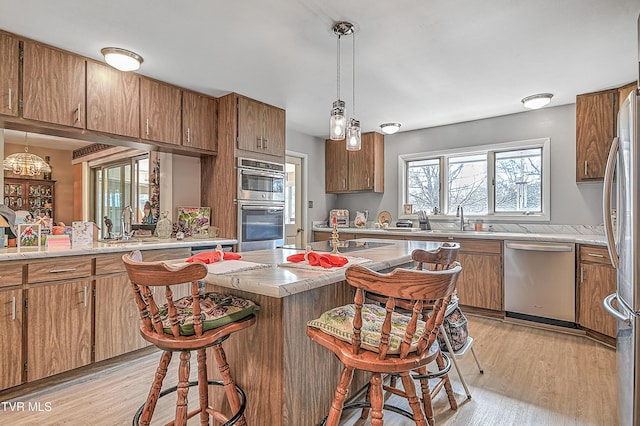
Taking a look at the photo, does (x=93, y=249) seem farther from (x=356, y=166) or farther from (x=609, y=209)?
(x=356, y=166)

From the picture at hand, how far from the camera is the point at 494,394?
7.08ft

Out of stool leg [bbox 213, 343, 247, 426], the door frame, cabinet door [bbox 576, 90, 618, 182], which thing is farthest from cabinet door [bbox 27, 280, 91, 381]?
cabinet door [bbox 576, 90, 618, 182]

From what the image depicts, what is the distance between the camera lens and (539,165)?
409cm

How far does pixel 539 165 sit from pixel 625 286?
2939mm

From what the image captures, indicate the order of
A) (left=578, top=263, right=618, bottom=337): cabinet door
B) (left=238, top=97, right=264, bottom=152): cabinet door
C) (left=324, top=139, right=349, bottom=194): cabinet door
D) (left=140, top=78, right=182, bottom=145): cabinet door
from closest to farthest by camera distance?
(left=578, top=263, right=618, bottom=337): cabinet door
(left=140, top=78, right=182, bottom=145): cabinet door
(left=238, top=97, right=264, bottom=152): cabinet door
(left=324, top=139, right=349, bottom=194): cabinet door

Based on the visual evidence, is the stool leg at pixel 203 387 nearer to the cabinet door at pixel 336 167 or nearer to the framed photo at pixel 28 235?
the framed photo at pixel 28 235

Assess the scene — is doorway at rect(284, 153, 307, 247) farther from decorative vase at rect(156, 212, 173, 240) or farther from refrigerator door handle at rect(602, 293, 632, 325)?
refrigerator door handle at rect(602, 293, 632, 325)

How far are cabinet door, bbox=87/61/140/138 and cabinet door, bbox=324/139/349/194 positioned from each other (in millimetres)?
3123

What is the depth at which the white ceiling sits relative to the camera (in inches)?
Answer: 81.9

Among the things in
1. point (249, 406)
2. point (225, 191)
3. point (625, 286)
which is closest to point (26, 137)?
point (225, 191)

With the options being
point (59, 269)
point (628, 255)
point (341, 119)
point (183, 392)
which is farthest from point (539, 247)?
point (59, 269)

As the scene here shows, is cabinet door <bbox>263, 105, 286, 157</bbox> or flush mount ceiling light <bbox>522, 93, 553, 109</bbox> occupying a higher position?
flush mount ceiling light <bbox>522, 93, 553, 109</bbox>

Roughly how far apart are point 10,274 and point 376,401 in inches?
90.8

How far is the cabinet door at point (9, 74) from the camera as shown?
2307 millimetres
